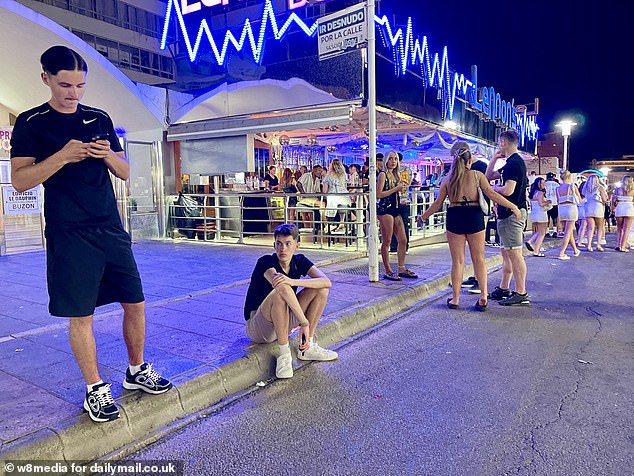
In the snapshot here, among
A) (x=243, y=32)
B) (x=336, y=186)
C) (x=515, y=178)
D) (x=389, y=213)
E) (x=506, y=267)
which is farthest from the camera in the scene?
(x=243, y=32)

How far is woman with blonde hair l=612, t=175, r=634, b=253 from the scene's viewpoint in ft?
38.9

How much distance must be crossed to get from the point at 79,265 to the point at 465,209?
176 inches

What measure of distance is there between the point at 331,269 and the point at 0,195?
268 inches

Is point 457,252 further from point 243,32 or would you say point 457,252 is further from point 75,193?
point 243,32

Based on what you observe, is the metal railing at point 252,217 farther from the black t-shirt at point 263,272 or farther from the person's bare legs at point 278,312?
the person's bare legs at point 278,312

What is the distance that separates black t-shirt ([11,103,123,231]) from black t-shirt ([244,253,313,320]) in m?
1.45

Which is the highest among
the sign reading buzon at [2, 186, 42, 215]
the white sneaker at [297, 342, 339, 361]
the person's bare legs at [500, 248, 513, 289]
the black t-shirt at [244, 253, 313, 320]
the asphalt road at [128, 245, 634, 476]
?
the sign reading buzon at [2, 186, 42, 215]

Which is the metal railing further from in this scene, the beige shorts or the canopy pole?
the beige shorts

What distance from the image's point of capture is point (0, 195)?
1008 cm

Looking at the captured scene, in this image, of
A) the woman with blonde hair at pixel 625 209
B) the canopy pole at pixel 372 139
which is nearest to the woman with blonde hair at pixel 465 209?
the canopy pole at pixel 372 139

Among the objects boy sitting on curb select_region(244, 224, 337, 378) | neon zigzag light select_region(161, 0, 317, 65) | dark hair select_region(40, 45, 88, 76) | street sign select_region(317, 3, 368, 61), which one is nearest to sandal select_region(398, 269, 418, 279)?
street sign select_region(317, 3, 368, 61)

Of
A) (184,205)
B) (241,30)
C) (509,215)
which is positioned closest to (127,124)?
(184,205)

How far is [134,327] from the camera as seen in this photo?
3393mm

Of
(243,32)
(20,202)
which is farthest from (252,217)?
(20,202)
